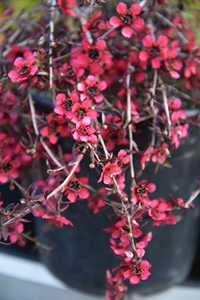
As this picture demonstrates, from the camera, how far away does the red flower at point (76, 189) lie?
504mm

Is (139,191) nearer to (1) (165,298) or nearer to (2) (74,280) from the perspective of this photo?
(2) (74,280)

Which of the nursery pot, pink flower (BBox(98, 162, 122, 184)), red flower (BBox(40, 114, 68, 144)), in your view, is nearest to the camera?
pink flower (BBox(98, 162, 122, 184))

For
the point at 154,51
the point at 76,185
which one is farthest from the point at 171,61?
the point at 76,185

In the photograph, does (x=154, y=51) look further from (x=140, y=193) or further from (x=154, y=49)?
(x=140, y=193)

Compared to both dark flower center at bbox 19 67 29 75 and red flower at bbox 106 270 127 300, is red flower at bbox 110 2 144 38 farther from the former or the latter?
red flower at bbox 106 270 127 300

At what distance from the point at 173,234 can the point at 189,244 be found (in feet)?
0.42

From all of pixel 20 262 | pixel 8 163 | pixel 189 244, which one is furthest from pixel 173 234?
pixel 20 262

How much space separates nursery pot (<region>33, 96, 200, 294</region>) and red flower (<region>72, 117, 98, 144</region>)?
172 millimetres

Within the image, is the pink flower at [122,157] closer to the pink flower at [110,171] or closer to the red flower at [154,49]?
the pink flower at [110,171]

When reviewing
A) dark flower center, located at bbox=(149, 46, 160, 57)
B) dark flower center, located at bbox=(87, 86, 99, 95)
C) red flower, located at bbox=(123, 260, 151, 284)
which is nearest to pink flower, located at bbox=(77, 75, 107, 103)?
dark flower center, located at bbox=(87, 86, 99, 95)

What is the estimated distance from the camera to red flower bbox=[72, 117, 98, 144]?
0.46 metres

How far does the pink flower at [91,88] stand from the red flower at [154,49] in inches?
3.4

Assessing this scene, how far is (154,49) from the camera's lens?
59cm

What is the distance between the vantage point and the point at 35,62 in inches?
21.2
